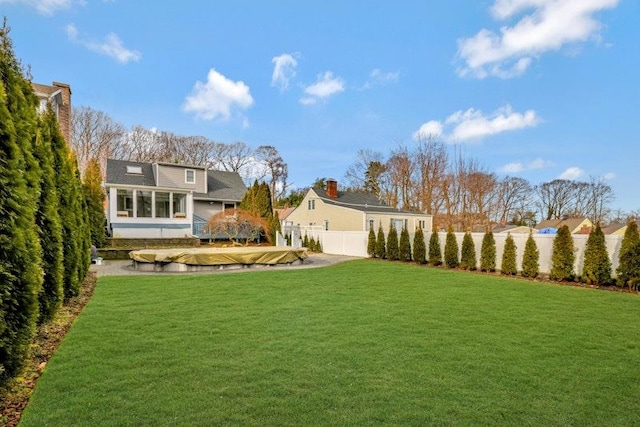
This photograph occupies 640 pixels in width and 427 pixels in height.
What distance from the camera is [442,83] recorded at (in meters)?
15.8

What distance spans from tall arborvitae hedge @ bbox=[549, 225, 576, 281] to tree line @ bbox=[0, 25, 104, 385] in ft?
38.9

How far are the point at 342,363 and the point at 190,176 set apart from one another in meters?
22.2

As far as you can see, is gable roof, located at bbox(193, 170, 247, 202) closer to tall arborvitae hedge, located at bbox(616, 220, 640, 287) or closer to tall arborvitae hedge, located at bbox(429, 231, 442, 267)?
tall arborvitae hedge, located at bbox(429, 231, 442, 267)

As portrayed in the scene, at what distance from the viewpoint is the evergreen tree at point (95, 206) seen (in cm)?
1516

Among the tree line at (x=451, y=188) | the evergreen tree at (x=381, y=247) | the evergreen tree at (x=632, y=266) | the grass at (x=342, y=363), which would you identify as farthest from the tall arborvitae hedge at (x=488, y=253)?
the tree line at (x=451, y=188)

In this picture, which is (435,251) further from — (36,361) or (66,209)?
(36,361)

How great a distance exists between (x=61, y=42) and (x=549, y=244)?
17.2 metres

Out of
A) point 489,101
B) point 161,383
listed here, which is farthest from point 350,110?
point 161,383

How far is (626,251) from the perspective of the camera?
8859mm

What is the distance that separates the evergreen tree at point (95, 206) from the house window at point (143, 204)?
309cm

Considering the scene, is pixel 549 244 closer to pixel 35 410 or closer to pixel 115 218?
pixel 35 410

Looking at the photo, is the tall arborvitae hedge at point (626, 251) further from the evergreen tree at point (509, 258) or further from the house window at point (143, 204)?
the house window at point (143, 204)

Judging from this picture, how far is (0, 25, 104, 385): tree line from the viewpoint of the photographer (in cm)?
294

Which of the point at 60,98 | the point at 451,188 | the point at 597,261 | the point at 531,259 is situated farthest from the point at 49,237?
the point at 451,188
